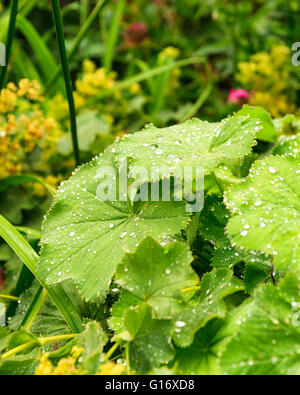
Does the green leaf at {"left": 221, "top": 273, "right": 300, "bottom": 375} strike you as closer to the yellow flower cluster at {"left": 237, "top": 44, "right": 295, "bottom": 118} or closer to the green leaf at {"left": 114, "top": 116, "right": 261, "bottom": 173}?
the green leaf at {"left": 114, "top": 116, "right": 261, "bottom": 173}

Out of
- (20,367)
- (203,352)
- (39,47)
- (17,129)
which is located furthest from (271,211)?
(39,47)

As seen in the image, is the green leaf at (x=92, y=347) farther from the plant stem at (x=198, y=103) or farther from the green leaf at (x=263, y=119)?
the plant stem at (x=198, y=103)

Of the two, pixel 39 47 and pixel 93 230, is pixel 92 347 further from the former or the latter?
pixel 39 47

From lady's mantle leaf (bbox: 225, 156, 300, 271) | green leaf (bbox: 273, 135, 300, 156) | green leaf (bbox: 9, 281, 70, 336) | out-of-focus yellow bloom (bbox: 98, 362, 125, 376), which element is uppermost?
green leaf (bbox: 273, 135, 300, 156)

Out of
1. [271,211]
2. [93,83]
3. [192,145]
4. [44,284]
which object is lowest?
[44,284]

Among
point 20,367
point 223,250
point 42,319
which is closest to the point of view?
point 20,367

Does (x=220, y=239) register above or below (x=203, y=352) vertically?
above

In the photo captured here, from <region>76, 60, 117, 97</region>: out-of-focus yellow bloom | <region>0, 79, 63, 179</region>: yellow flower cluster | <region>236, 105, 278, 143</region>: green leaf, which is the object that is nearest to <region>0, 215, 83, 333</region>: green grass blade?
<region>0, 79, 63, 179</region>: yellow flower cluster
